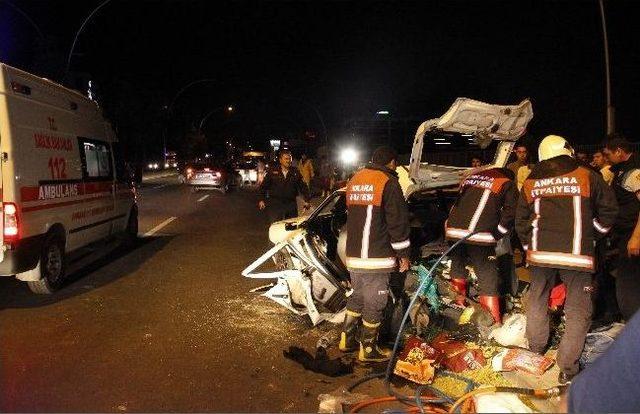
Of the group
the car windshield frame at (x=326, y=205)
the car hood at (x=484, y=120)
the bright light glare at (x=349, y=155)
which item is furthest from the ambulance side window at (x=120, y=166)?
the bright light glare at (x=349, y=155)

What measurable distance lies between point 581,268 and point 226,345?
126 inches

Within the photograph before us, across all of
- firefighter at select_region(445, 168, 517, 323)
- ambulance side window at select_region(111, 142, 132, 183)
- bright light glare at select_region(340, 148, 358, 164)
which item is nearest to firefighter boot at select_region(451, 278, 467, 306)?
firefighter at select_region(445, 168, 517, 323)

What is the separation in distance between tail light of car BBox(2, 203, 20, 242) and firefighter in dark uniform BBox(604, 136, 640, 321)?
242 inches

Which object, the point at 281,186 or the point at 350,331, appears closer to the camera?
the point at 350,331

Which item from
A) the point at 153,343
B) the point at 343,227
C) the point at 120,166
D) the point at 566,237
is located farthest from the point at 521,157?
the point at 120,166

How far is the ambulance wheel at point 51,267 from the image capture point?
257 inches

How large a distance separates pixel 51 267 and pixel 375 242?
456 cm

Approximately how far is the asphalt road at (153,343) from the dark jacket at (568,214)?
1.91 m

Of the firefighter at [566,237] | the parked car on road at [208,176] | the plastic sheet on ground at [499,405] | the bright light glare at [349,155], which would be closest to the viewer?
the plastic sheet on ground at [499,405]

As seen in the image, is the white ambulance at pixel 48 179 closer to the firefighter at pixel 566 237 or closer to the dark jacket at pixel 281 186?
the dark jacket at pixel 281 186

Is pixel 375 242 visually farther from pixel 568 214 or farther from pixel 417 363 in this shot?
pixel 568 214

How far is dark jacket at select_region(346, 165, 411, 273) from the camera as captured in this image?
4.58m

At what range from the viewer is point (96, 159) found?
8461 mm

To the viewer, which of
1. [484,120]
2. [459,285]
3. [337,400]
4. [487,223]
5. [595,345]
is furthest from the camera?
[484,120]
